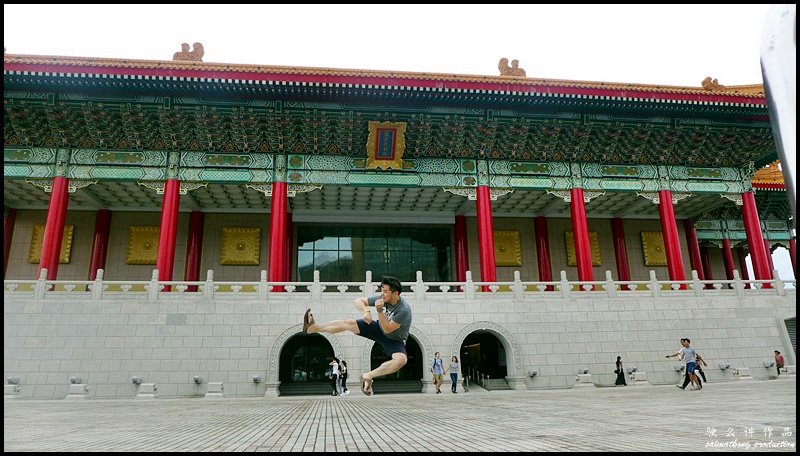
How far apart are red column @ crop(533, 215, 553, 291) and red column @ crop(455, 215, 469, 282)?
3.19 m

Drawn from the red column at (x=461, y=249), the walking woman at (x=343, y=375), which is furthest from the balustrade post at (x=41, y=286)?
the red column at (x=461, y=249)

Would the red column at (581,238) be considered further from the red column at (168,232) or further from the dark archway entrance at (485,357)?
the red column at (168,232)

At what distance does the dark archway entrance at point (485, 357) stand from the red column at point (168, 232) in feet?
31.4

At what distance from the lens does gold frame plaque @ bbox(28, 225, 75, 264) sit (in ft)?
63.1

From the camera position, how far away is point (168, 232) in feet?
50.0

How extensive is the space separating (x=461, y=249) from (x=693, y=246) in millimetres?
10692

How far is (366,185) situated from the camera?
1659 cm

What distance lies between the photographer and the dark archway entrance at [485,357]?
1689 cm

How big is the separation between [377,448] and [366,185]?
13216mm

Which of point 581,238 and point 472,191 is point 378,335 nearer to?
point 472,191

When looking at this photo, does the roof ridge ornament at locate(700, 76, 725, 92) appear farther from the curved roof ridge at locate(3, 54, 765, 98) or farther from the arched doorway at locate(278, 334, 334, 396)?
the arched doorway at locate(278, 334, 334, 396)

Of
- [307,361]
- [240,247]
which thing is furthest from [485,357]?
[240,247]

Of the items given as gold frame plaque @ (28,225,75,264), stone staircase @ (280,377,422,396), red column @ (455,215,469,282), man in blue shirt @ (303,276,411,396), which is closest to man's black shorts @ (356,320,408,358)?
man in blue shirt @ (303,276,411,396)

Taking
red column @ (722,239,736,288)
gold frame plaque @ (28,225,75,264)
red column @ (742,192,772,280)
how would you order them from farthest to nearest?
red column @ (722,239,736,288) → gold frame plaque @ (28,225,75,264) → red column @ (742,192,772,280)
